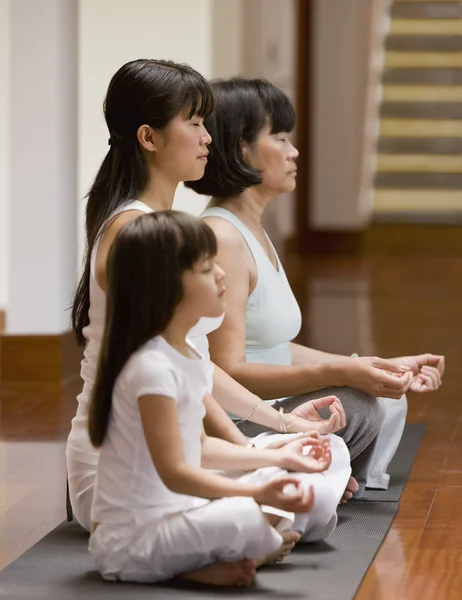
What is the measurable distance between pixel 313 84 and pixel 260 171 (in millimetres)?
8252

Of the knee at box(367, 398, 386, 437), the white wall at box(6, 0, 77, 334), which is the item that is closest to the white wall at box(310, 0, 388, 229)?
the white wall at box(6, 0, 77, 334)

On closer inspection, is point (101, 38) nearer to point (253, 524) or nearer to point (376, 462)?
point (376, 462)

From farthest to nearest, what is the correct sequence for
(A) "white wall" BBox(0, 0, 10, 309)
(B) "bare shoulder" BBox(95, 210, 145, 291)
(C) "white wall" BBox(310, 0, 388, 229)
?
1. (C) "white wall" BBox(310, 0, 388, 229)
2. (A) "white wall" BBox(0, 0, 10, 309)
3. (B) "bare shoulder" BBox(95, 210, 145, 291)

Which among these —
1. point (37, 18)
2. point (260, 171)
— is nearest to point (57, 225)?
point (37, 18)

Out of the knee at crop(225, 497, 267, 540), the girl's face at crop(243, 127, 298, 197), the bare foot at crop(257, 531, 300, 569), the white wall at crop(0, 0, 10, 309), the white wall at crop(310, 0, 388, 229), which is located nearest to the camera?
the knee at crop(225, 497, 267, 540)

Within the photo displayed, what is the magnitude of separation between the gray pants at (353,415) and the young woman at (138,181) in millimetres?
198

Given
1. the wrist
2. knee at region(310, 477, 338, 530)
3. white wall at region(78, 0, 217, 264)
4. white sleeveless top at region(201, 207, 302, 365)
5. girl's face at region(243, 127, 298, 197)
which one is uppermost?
white wall at region(78, 0, 217, 264)

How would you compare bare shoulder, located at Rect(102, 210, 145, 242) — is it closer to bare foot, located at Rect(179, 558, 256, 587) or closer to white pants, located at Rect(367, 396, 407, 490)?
bare foot, located at Rect(179, 558, 256, 587)

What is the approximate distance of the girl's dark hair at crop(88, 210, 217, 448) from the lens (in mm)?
2262

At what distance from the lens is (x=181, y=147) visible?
8.75 ft

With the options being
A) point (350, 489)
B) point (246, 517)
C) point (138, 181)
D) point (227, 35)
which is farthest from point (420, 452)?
point (227, 35)

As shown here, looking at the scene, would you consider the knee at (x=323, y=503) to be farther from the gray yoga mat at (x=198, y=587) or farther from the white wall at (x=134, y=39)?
the white wall at (x=134, y=39)

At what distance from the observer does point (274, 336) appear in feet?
9.98

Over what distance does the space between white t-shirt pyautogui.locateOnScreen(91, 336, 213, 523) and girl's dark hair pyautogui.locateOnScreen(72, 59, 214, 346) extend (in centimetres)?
47
